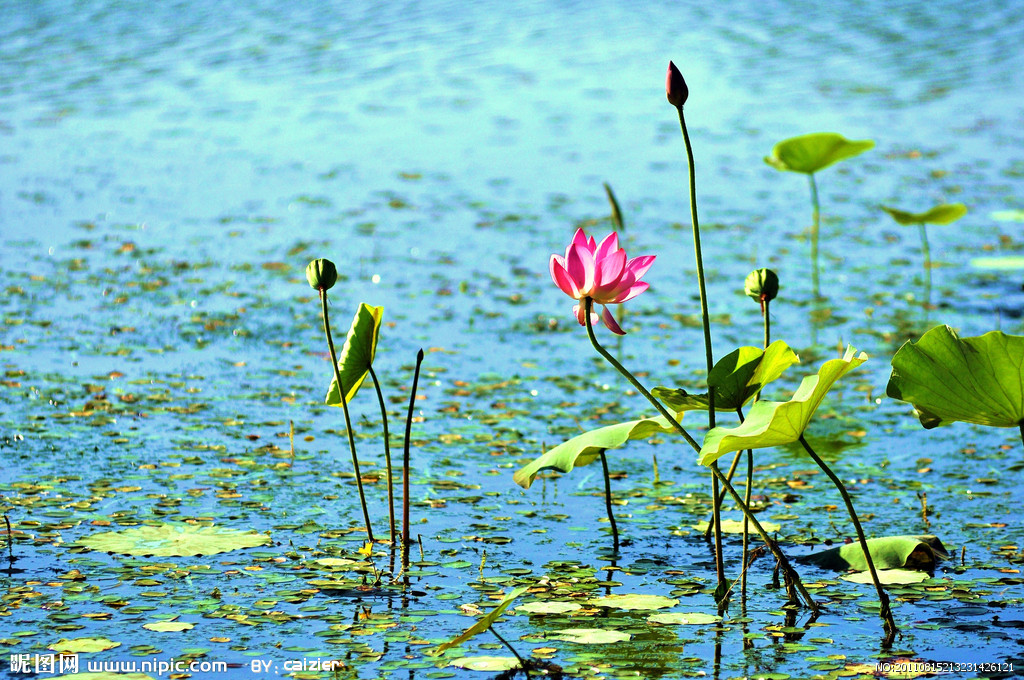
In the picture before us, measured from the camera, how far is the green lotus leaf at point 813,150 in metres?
4.46

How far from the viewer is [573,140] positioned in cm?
773

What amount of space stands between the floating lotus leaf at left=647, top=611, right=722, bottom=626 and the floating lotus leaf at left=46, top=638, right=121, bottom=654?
3.06 ft

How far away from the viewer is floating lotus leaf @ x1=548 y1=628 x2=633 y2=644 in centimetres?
194

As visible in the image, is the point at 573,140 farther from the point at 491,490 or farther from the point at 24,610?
the point at 24,610

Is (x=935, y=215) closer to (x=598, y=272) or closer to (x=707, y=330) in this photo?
(x=707, y=330)

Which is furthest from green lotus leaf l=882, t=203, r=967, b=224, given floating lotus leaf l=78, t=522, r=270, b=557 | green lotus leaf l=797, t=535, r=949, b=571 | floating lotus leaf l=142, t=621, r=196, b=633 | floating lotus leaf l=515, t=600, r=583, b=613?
floating lotus leaf l=142, t=621, r=196, b=633

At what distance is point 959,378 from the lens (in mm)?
1949

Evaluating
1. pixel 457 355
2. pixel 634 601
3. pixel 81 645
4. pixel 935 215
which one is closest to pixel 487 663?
pixel 634 601

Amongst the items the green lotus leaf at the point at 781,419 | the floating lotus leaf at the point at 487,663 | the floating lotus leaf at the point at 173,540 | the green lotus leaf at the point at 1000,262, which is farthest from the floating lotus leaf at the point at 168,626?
the green lotus leaf at the point at 1000,262

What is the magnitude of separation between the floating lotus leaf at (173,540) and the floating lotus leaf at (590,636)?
74 centimetres

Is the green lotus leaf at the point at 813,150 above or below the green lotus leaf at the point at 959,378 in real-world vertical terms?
above

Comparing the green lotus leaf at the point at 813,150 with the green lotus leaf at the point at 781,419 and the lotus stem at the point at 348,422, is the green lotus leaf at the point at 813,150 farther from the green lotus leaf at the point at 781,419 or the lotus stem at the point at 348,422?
the green lotus leaf at the point at 781,419

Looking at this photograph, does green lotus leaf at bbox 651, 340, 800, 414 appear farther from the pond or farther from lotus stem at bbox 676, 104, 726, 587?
the pond

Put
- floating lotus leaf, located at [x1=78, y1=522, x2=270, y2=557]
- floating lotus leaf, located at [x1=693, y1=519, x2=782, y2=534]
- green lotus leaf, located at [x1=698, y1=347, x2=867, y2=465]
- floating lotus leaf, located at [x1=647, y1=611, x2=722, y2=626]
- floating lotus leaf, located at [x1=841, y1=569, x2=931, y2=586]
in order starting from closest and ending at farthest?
green lotus leaf, located at [x1=698, y1=347, x2=867, y2=465] → floating lotus leaf, located at [x1=647, y1=611, x2=722, y2=626] → floating lotus leaf, located at [x1=841, y1=569, x2=931, y2=586] → floating lotus leaf, located at [x1=78, y1=522, x2=270, y2=557] → floating lotus leaf, located at [x1=693, y1=519, x2=782, y2=534]
